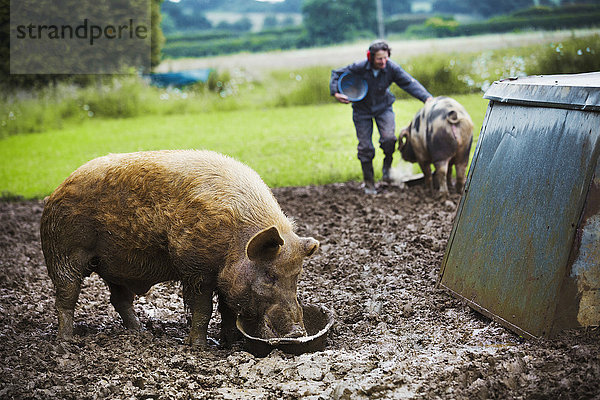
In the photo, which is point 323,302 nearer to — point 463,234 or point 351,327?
point 351,327

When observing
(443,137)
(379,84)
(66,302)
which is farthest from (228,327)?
(379,84)

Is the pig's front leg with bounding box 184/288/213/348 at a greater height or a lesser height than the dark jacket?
lesser

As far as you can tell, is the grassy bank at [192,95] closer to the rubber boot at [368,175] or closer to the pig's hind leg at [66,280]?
the rubber boot at [368,175]

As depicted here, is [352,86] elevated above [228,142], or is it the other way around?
A: [352,86]

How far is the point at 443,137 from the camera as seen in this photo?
7918mm

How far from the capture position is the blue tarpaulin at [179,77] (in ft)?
43.7

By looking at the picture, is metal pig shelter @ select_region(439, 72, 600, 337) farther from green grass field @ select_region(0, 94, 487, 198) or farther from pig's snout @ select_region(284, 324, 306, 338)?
green grass field @ select_region(0, 94, 487, 198)

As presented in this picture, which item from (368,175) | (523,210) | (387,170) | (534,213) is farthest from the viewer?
(387,170)

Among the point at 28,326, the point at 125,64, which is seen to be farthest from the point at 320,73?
the point at 28,326

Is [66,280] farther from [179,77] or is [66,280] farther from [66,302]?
[179,77]

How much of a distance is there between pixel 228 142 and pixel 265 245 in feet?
27.1

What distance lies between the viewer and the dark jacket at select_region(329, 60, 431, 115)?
8.70 meters

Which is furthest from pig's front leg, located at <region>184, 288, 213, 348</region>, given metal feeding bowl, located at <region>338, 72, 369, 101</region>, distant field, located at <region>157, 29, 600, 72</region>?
distant field, located at <region>157, 29, 600, 72</region>

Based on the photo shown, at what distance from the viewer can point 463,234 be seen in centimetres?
475
